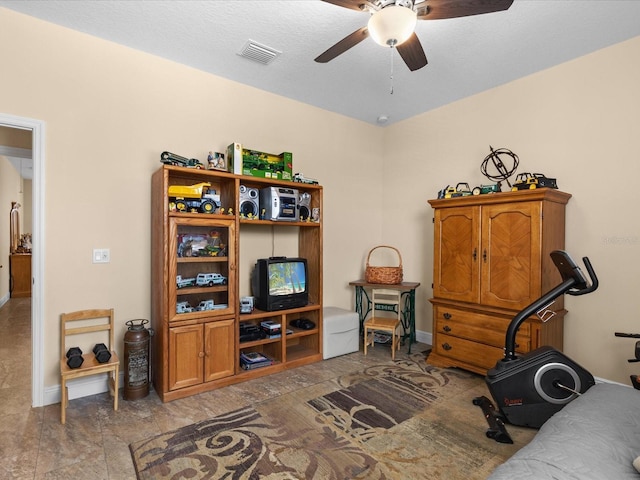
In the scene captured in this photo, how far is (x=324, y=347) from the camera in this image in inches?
141

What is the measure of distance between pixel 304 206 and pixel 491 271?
76.1 inches

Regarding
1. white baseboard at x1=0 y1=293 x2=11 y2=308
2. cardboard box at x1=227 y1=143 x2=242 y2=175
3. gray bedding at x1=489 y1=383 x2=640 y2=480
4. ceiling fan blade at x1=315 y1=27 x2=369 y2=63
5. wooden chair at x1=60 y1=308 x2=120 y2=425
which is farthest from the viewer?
white baseboard at x1=0 y1=293 x2=11 y2=308

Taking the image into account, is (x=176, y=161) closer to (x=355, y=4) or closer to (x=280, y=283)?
(x=280, y=283)

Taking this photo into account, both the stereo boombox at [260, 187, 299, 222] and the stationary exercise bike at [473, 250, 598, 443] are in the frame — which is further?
the stereo boombox at [260, 187, 299, 222]

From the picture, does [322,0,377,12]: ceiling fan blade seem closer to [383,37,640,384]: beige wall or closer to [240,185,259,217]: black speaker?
[240,185,259,217]: black speaker

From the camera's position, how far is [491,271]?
308 cm

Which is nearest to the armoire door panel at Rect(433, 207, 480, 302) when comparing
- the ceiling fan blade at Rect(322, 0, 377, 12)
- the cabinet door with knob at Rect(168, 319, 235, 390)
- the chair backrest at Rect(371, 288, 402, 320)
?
the chair backrest at Rect(371, 288, 402, 320)

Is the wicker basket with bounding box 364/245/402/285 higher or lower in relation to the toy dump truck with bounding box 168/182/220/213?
lower

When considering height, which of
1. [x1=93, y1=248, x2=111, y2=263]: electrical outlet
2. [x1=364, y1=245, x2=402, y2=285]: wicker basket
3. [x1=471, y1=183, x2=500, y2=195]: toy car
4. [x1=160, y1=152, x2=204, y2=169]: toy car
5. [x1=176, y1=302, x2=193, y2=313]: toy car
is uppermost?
[x1=160, y1=152, x2=204, y2=169]: toy car

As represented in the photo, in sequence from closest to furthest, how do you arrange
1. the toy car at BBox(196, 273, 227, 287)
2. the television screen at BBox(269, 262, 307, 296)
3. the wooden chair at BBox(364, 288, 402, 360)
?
the toy car at BBox(196, 273, 227, 287) → the television screen at BBox(269, 262, 307, 296) → the wooden chair at BBox(364, 288, 402, 360)

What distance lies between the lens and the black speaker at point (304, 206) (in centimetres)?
352

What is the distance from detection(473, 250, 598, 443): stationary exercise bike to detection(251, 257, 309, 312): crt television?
185cm

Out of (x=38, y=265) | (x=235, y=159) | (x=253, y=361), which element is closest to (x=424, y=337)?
(x=253, y=361)

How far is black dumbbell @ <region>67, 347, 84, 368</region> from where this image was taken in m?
2.40
